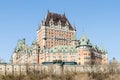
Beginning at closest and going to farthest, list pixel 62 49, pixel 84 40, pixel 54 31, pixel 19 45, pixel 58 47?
pixel 84 40, pixel 62 49, pixel 58 47, pixel 54 31, pixel 19 45

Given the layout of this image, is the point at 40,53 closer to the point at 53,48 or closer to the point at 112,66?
the point at 53,48

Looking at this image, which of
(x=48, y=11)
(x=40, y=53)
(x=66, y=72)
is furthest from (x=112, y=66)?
(x=48, y=11)

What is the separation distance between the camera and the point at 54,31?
14288cm

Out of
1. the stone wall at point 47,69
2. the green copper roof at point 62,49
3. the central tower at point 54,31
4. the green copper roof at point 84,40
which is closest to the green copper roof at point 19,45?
the central tower at point 54,31

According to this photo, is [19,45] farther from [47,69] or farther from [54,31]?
[47,69]

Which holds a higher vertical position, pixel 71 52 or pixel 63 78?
pixel 71 52

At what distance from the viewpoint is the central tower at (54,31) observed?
461ft

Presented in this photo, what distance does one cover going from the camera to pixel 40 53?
133 metres

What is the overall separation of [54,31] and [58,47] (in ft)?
39.5

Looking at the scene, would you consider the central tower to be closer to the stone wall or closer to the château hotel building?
the château hotel building

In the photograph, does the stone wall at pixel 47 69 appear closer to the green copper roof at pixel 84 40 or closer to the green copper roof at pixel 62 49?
the green copper roof at pixel 84 40

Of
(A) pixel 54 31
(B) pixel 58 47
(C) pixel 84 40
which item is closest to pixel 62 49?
(B) pixel 58 47

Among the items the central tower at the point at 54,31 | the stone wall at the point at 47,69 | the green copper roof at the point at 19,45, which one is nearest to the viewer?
the stone wall at the point at 47,69

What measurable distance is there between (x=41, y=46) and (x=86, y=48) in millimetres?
22143
